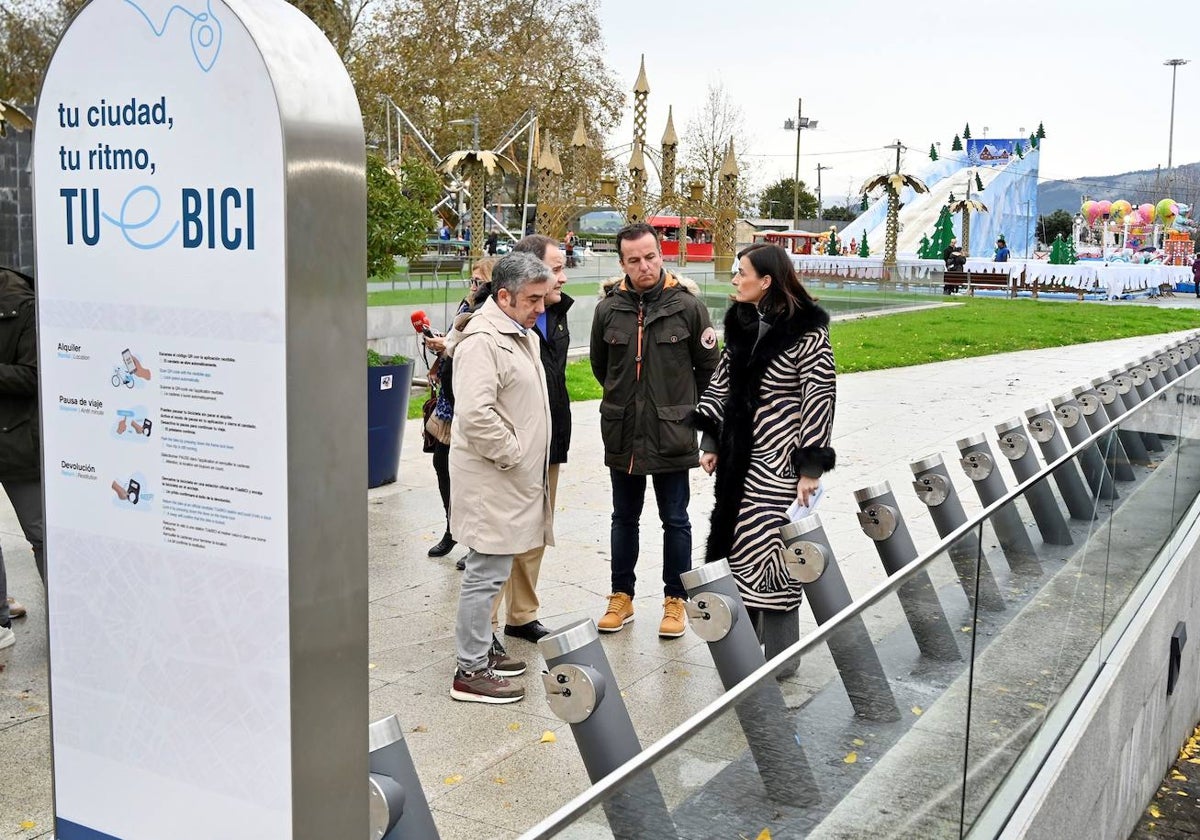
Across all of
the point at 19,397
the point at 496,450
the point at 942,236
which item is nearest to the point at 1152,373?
the point at 496,450

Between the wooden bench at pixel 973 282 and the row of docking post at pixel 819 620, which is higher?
the wooden bench at pixel 973 282

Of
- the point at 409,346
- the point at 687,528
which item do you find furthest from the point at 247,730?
the point at 409,346

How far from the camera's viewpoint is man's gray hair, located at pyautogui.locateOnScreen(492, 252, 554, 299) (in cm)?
502

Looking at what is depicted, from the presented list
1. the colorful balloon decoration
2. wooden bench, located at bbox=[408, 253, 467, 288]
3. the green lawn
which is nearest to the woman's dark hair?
the green lawn

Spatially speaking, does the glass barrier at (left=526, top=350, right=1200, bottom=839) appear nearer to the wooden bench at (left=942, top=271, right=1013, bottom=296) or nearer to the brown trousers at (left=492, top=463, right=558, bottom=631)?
the brown trousers at (left=492, top=463, right=558, bottom=631)

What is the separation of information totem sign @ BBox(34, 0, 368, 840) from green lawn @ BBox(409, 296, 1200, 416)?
1117cm

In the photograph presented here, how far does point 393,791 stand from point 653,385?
352 centimetres

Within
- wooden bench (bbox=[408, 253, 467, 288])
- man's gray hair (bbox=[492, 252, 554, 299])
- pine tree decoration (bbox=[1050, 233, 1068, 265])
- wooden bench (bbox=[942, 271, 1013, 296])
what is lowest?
wooden bench (bbox=[942, 271, 1013, 296])

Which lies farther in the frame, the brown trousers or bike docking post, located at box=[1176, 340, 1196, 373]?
bike docking post, located at box=[1176, 340, 1196, 373]

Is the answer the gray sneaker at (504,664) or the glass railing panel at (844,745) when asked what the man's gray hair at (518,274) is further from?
the glass railing panel at (844,745)

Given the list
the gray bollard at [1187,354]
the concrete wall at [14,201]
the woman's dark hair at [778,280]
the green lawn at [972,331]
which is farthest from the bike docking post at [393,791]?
the concrete wall at [14,201]

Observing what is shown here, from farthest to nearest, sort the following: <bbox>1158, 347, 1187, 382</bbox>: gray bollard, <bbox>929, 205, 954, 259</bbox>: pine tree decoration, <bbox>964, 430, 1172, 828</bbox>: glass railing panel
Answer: <bbox>929, 205, 954, 259</bbox>: pine tree decoration → <bbox>1158, 347, 1187, 382</bbox>: gray bollard → <bbox>964, 430, 1172, 828</bbox>: glass railing panel

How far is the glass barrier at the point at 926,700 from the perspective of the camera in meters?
2.19

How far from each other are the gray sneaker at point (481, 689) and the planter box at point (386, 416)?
4.00 m
